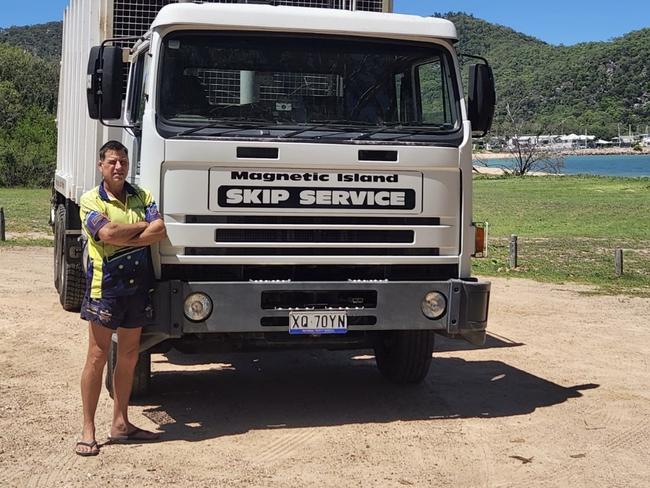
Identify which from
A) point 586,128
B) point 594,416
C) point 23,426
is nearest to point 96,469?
point 23,426

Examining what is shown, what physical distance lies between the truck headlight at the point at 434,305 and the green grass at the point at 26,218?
1435cm

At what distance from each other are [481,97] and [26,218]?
69.8 feet

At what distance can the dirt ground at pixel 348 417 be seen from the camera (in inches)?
222

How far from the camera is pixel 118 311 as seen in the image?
233 inches

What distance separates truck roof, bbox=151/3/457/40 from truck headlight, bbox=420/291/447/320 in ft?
6.01

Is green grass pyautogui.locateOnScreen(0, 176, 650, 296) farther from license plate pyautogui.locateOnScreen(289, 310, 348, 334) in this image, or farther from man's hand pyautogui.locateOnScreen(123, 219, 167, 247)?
man's hand pyautogui.locateOnScreen(123, 219, 167, 247)

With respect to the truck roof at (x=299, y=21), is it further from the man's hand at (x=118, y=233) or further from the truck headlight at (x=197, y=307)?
the truck headlight at (x=197, y=307)

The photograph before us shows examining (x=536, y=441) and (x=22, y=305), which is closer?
(x=536, y=441)

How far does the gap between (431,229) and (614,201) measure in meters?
32.2

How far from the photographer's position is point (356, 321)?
6594 mm

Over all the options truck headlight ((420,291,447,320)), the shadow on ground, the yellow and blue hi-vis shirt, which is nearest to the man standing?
the yellow and blue hi-vis shirt

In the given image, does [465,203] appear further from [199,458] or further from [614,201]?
[614,201]

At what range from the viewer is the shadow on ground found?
6910mm

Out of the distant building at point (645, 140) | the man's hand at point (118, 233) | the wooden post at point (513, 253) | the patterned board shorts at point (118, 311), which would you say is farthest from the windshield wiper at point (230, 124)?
the distant building at point (645, 140)
